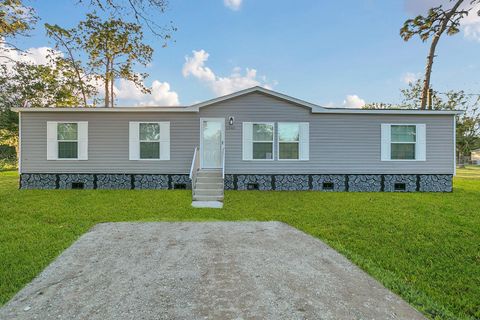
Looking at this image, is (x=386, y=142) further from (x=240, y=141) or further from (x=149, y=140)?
(x=149, y=140)

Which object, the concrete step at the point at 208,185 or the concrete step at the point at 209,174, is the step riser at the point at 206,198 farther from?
the concrete step at the point at 209,174

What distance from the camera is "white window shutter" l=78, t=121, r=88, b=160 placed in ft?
29.3

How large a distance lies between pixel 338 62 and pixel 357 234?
13.2 meters

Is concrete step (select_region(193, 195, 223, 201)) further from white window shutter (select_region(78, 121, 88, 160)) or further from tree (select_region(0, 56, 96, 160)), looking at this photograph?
tree (select_region(0, 56, 96, 160))

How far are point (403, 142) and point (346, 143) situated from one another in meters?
2.03

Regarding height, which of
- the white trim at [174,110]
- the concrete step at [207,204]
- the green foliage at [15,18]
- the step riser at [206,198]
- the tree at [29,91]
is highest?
the tree at [29,91]

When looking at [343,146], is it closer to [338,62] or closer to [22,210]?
[338,62]

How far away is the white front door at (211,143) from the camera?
29.9 ft

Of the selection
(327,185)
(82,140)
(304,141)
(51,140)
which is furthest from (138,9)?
(327,185)

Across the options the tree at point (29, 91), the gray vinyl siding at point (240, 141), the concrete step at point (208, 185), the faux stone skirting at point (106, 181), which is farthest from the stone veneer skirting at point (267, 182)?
the tree at point (29, 91)

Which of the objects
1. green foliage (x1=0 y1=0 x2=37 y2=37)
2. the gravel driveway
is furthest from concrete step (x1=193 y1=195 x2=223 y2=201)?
green foliage (x1=0 y1=0 x2=37 y2=37)

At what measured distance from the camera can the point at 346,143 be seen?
9.23 metres

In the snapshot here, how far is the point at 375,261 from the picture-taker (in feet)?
11.4

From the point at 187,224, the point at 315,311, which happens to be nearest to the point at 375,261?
the point at 315,311
